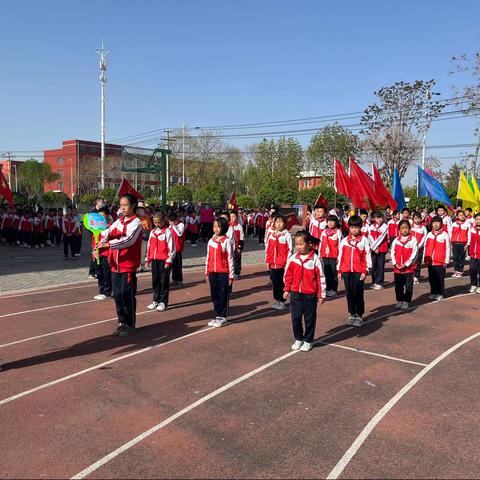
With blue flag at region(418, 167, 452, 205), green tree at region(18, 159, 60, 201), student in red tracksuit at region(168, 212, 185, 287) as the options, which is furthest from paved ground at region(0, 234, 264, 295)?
green tree at region(18, 159, 60, 201)

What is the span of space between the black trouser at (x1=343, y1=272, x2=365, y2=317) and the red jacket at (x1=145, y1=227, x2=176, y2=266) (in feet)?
10.7

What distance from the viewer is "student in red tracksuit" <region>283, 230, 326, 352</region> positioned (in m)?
6.66

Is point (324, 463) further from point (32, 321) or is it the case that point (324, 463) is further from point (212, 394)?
point (32, 321)

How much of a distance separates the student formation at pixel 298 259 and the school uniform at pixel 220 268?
2 centimetres

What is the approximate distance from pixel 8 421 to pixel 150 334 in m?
3.05

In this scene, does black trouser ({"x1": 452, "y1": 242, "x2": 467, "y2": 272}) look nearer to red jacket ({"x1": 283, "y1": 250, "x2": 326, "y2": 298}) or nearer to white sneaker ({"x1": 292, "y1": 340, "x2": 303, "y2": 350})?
red jacket ({"x1": 283, "y1": 250, "x2": 326, "y2": 298})

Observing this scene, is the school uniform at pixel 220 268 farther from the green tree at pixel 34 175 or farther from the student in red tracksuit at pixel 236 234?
the green tree at pixel 34 175

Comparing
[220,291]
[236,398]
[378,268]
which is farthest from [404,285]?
[236,398]

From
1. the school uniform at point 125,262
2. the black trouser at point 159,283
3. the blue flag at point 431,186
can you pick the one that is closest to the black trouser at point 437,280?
the black trouser at point 159,283

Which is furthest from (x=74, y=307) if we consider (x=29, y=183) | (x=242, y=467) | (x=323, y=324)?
(x=29, y=183)

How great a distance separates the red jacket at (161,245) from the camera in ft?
30.0

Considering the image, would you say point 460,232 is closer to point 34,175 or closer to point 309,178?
point 34,175

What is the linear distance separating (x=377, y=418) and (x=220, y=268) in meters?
3.81

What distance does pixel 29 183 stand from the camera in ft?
190
